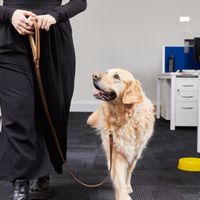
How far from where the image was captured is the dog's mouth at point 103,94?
6.39 feet

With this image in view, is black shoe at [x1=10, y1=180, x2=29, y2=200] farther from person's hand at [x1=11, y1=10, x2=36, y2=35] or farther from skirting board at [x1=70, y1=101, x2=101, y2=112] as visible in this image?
skirting board at [x1=70, y1=101, x2=101, y2=112]

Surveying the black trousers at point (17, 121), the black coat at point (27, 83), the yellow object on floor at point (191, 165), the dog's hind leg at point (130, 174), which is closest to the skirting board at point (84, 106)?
the yellow object on floor at point (191, 165)

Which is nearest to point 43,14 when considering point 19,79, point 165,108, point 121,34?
point 19,79

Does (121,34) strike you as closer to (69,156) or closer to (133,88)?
(69,156)

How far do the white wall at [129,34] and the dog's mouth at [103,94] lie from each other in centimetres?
474

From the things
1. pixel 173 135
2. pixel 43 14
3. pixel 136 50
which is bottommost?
pixel 173 135

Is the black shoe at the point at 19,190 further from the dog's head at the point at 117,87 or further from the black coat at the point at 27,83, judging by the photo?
the dog's head at the point at 117,87

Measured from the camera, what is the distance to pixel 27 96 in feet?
5.38

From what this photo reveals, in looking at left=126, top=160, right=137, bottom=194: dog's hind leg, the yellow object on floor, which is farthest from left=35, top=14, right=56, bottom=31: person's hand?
the yellow object on floor

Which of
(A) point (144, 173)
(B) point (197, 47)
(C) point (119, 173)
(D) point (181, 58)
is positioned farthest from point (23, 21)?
(D) point (181, 58)

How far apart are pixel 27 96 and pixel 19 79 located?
0.08 metres

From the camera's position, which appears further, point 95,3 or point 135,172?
point 95,3

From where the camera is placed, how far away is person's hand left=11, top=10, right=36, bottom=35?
1510 mm

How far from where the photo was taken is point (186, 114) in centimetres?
502
